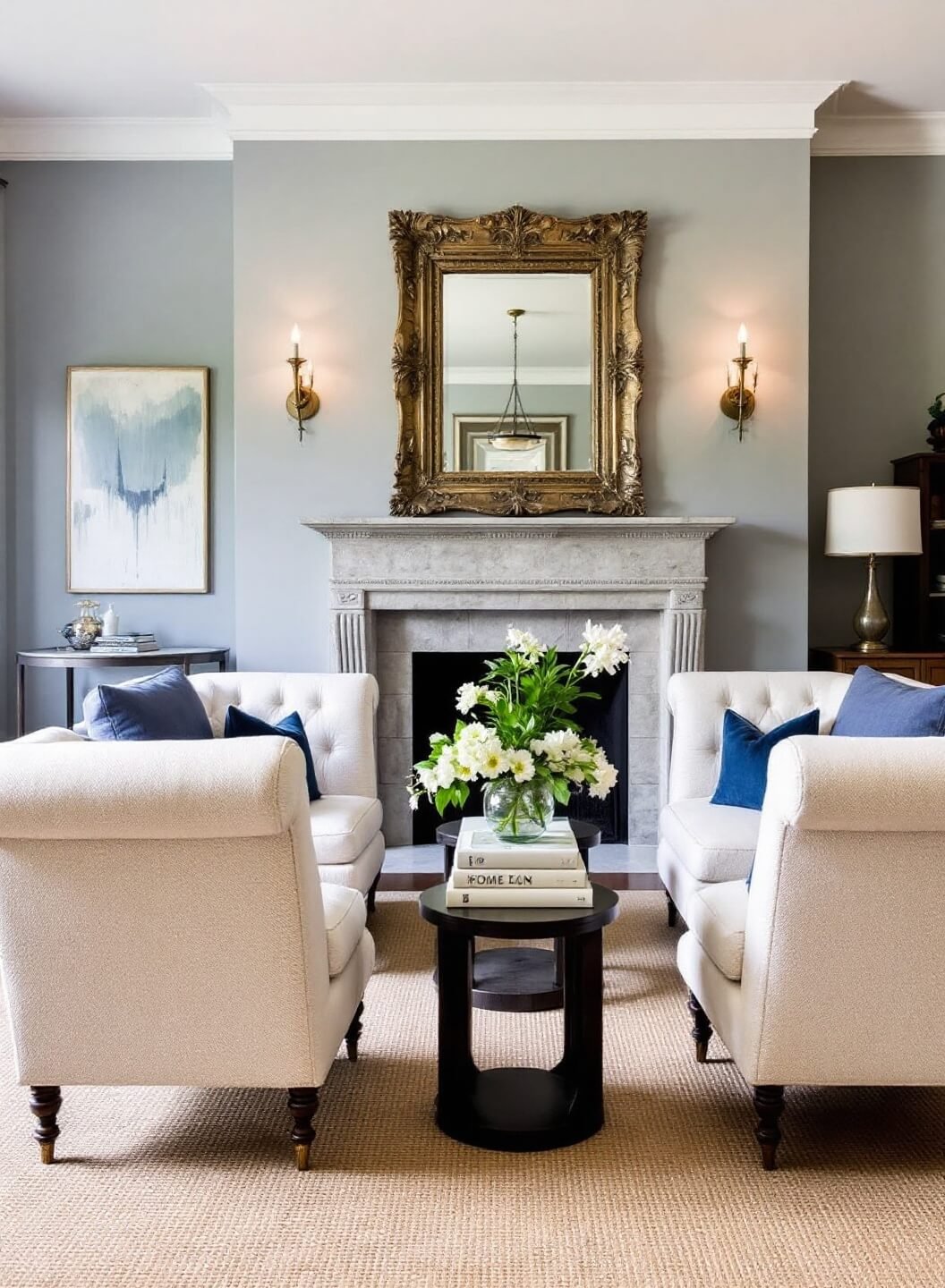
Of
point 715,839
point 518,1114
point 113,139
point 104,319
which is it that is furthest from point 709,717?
point 113,139

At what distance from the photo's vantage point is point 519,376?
480cm

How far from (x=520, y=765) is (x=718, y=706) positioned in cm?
155

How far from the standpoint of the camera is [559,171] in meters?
4.75

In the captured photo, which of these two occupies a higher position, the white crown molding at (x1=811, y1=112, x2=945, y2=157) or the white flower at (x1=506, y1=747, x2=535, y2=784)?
the white crown molding at (x1=811, y1=112, x2=945, y2=157)

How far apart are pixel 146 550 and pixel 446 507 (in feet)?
4.63

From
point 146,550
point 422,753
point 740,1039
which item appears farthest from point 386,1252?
point 146,550

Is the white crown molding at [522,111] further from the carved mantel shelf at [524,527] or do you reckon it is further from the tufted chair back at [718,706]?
the tufted chair back at [718,706]

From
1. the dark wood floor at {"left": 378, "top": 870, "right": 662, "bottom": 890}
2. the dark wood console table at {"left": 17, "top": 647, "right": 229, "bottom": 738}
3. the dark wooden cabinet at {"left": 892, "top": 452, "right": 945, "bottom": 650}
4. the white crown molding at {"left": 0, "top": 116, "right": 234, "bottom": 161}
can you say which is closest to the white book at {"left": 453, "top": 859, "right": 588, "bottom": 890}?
the dark wood floor at {"left": 378, "top": 870, "right": 662, "bottom": 890}

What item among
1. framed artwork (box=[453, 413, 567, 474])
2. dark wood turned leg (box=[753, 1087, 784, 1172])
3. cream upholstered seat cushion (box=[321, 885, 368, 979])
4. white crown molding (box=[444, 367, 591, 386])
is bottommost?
dark wood turned leg (box=[753, 1087, 784, 1172])

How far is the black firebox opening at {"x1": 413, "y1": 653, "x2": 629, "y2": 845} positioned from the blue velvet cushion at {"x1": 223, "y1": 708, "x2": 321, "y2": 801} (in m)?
1.28

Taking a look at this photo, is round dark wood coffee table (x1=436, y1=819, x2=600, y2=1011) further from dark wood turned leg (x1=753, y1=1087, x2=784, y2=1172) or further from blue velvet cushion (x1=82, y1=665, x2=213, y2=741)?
blue velvet cushion (x1=82, y1=665, x2=213, y2=741)

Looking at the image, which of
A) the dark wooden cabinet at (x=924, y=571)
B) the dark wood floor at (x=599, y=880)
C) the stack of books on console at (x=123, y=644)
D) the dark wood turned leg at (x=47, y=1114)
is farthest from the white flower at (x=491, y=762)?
the dark wooden cabinet at (x=924, y=571)

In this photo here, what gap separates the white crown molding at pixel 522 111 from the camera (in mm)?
4629

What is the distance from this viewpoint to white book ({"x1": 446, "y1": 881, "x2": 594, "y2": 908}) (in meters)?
2.33
